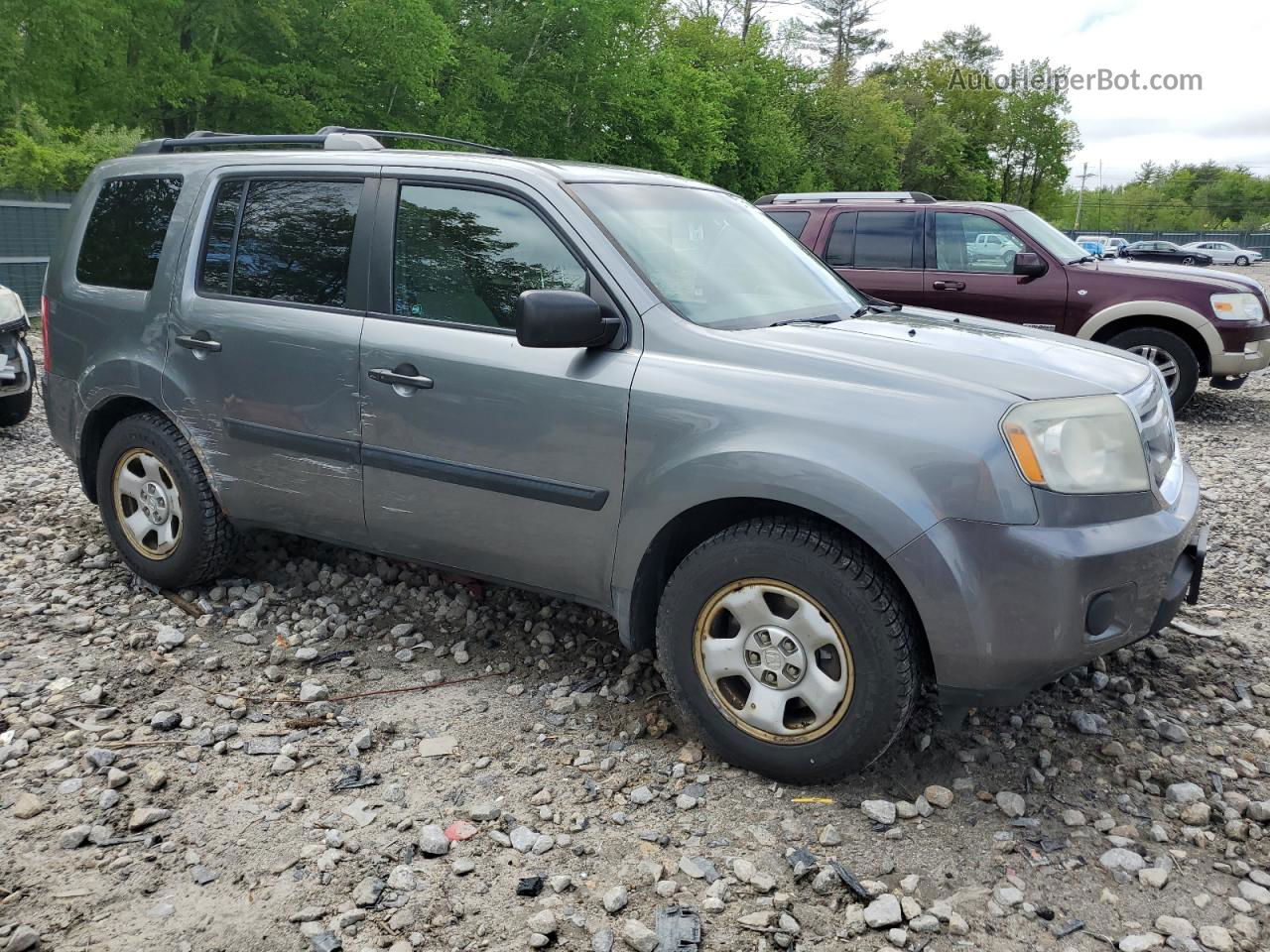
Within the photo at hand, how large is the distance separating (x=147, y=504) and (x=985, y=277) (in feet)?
23.7

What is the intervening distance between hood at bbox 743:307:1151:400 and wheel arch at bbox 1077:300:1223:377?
18.8ft

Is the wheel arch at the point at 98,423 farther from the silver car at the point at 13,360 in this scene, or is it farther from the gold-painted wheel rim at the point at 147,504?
the silver car at the point at 13,360

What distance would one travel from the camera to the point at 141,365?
4387mm

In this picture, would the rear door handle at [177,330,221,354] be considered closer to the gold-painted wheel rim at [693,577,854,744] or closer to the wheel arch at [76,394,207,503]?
the wheel arch at [76,394,207,503]

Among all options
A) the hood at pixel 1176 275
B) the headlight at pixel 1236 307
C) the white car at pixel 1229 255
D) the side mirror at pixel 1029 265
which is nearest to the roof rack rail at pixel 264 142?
the side mirror at pixel 1029 265

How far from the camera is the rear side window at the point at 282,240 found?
13.0 feet

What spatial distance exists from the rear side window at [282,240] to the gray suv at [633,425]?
1 cm

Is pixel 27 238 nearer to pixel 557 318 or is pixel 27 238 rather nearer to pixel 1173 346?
pixel 1173 346

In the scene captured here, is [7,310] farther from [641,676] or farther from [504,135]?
[504,135]

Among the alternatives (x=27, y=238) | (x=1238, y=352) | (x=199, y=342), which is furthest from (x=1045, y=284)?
(x=27, y=238)

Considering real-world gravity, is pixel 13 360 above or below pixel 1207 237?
below

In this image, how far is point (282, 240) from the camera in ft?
13.5

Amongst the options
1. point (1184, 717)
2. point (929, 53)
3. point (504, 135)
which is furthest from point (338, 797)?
point (929, 53)

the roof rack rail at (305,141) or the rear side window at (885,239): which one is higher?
the roof rack rail at (305,141)
